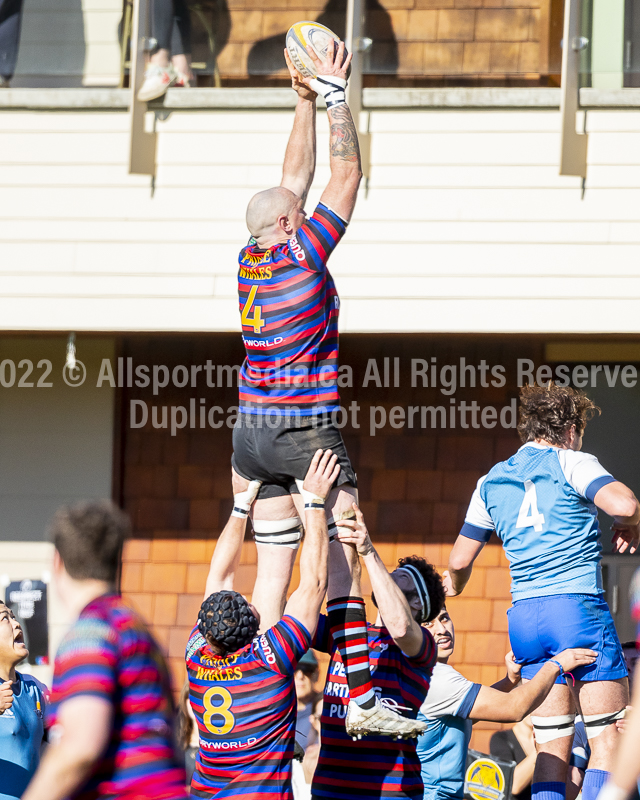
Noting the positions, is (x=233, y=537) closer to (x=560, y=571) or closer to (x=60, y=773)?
(x=560, y=571)

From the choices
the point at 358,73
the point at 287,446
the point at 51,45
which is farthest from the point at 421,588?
the point at 51,45

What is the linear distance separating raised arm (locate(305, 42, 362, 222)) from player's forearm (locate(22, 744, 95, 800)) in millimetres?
2283

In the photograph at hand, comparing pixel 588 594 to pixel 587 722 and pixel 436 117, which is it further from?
pixel 436 117

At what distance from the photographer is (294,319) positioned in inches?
151

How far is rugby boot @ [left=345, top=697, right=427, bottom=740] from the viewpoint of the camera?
347 centimetres

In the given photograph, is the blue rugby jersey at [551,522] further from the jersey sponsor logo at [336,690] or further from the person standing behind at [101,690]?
the person standing behind at [101,690]

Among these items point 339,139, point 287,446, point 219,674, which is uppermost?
point 339,139

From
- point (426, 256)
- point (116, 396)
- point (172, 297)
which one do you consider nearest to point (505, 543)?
point (426, 256)

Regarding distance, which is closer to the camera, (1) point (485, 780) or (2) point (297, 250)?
(2) point (297, 250)

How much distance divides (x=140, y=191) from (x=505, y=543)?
425 centimetres

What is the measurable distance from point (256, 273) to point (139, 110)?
3.81 m

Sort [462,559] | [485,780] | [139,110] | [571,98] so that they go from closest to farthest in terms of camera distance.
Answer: [462,559] → [485,780] → [571,98] → [139,110]

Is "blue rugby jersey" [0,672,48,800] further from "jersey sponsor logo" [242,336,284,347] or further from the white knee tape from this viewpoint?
the white knee tape

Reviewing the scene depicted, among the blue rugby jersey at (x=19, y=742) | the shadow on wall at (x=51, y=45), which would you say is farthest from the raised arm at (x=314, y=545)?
the shadow on wall at (x=51, y=45)
